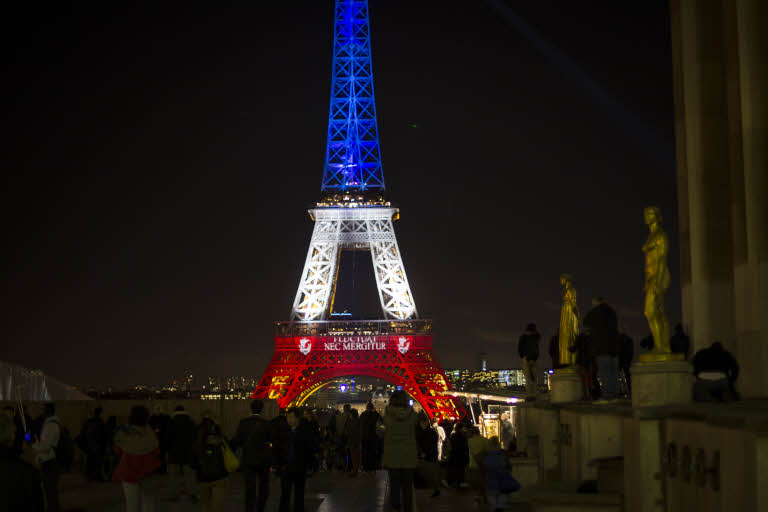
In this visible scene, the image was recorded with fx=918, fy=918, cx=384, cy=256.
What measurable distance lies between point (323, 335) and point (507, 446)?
36.3m

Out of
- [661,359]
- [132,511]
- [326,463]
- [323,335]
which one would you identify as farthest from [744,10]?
[323,335]

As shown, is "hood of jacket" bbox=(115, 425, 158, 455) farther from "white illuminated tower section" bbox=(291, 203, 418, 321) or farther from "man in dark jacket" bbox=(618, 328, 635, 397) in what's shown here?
"white illuminated tower section" bbox=(291, 203, 418, 321)

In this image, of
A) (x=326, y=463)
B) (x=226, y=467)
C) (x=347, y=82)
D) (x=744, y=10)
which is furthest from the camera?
(x=347, y=82)

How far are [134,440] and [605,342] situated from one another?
697cm

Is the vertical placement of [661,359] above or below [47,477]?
above

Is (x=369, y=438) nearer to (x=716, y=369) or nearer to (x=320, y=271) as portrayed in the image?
(x=716, y=369)

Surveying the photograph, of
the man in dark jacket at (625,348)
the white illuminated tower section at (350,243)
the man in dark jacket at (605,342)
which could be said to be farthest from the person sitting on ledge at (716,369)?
the white illuminated tower section at (350,243)

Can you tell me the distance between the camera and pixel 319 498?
15617 mm

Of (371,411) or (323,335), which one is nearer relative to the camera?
(371,411)

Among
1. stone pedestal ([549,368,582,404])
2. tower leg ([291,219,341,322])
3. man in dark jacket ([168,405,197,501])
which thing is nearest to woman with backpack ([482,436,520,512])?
stone pedestal ([549,368,582,404])

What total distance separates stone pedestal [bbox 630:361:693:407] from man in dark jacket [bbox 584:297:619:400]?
131 inches

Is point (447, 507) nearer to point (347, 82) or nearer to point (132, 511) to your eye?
point (132, 511)

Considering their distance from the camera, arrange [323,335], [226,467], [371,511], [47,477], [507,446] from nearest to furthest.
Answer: [226,467]
[47,477]
[371,511]
[507,446]
[323,335]

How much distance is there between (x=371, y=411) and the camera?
1989 centimetres
